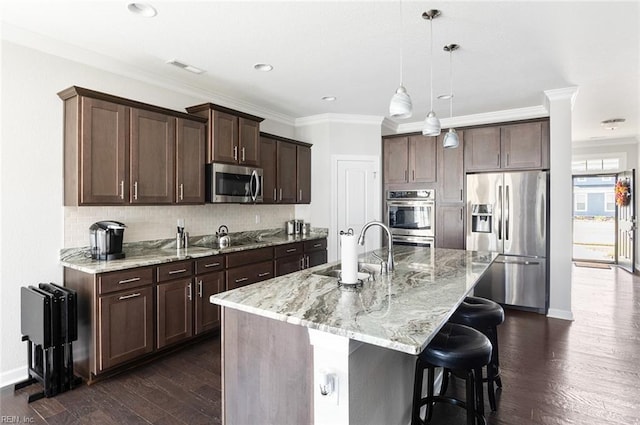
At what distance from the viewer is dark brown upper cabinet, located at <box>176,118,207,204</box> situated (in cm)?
346

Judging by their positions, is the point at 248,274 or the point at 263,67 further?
the point at 248,274

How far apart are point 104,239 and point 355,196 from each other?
11.1 ft

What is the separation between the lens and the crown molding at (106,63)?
2.67m

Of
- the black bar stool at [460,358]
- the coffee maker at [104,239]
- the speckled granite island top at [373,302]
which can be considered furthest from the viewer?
the coffee maker at [104,239]

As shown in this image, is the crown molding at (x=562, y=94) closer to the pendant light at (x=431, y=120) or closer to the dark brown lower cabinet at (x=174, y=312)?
the pendant light at (x=431, y=120)

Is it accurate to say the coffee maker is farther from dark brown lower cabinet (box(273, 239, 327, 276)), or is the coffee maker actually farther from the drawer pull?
dark brown lower cabinet (box(273, 239, 327, 276))

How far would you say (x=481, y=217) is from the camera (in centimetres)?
480

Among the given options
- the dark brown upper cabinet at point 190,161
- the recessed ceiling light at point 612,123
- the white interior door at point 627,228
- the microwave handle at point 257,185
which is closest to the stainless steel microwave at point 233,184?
the microwave handle at point 257,185

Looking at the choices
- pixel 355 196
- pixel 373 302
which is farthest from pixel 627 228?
pixel 373 302

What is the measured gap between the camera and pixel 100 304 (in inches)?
103

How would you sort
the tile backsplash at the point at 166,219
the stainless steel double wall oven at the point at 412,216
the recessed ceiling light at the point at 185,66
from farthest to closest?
the stainless steel double wall oven at the point at 412,216
the recessed ceiling light at the point at 185,66
the tile backsplash at the point at 166,219

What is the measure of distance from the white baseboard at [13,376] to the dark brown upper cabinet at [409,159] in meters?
4.76

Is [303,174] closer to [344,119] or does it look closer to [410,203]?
[344,119]

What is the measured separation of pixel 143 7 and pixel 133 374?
271cm
